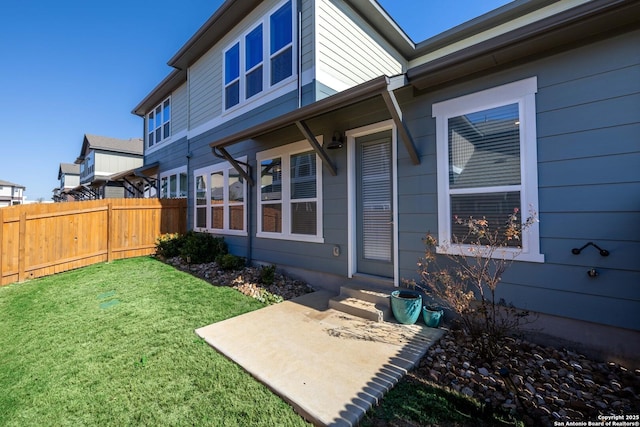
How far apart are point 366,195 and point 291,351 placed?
108 inches

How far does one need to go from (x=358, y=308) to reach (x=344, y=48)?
5.25 metres

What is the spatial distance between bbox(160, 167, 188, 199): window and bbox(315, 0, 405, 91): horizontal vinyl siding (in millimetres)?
6563

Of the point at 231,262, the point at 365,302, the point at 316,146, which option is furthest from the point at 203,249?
the point at 365,302

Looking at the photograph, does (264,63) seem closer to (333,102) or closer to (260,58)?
(260,58)

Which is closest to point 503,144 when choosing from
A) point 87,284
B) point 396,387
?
point 396,387

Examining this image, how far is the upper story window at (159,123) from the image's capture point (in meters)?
10.9

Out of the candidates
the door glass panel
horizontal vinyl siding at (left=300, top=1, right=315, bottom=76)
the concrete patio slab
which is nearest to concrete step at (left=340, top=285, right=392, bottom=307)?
the concrete patio slab

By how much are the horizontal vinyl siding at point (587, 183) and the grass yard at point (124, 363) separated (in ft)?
9.88

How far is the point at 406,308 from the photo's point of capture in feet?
11.6

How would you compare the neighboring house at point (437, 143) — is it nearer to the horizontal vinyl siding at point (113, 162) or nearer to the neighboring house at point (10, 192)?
the horizontal vinyl siding at point (113, 162)

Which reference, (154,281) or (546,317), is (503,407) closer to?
(546,317)

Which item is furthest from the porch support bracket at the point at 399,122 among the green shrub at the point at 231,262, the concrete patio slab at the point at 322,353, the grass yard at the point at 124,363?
the green shrub at the point at 231,262

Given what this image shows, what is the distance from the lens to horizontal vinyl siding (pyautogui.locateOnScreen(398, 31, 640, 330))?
2596 mm

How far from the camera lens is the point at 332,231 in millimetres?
5016
